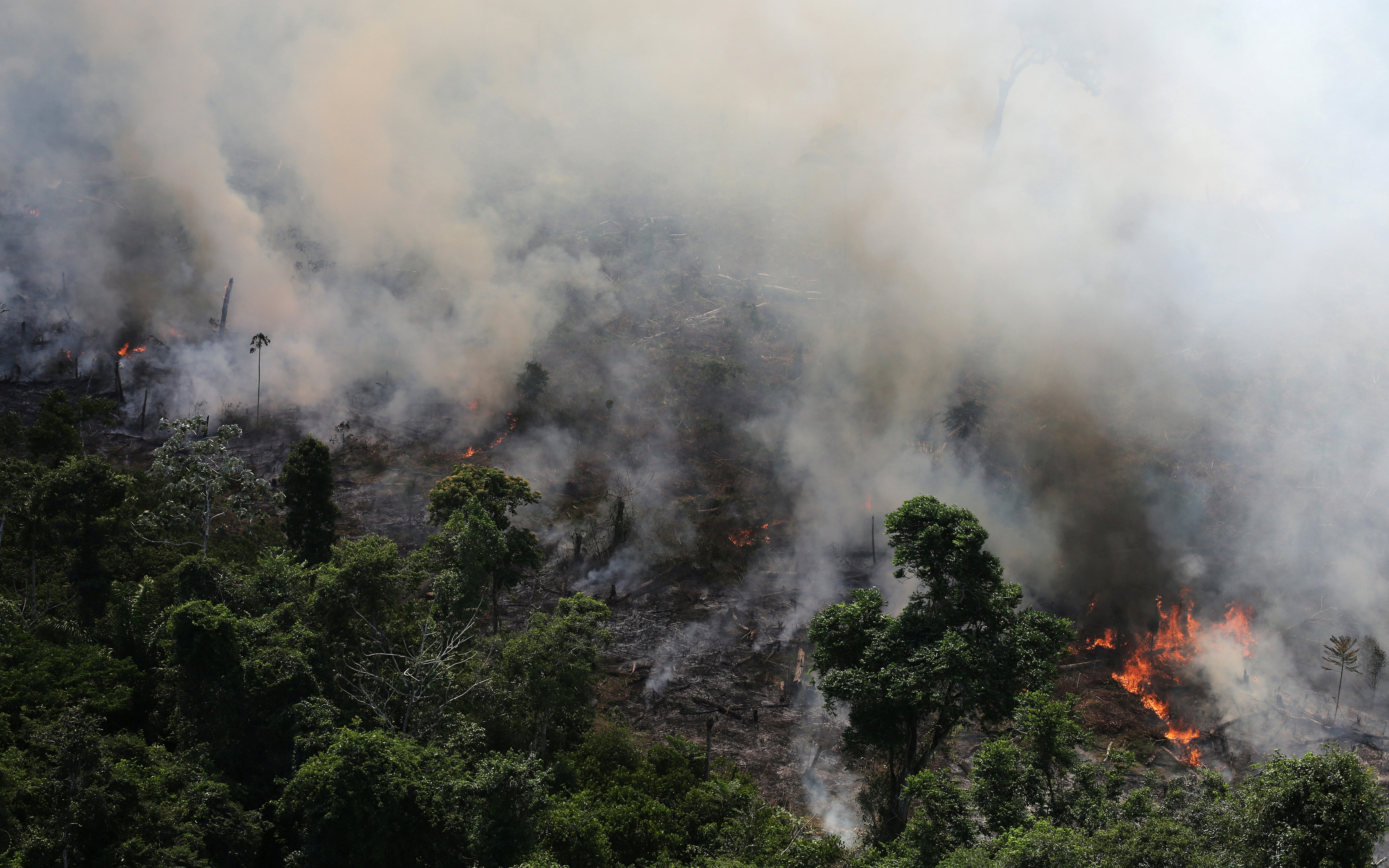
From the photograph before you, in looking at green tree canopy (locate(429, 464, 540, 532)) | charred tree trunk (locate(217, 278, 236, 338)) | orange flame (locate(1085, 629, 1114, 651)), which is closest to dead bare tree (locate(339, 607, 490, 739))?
green tree canopy (locate(429, 464, 540, 532))

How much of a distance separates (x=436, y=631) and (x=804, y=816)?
58.3 ft

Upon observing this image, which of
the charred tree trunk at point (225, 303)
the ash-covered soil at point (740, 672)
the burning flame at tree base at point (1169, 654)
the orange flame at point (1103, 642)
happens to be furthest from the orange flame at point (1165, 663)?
the charred tree trunk at point (225, 303)

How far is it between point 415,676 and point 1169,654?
38314 millimetres

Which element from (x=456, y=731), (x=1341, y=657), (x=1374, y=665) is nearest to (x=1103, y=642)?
(x=1341, y=657)

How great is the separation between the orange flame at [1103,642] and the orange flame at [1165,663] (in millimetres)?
1087

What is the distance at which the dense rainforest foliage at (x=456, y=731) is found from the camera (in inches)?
845

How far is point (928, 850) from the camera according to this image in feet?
72.6

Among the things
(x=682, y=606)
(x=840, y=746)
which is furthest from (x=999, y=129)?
(x=840, y=746)

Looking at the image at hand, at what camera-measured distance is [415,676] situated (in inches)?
1261

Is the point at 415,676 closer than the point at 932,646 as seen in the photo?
No

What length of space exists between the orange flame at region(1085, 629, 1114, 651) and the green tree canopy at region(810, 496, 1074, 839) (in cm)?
1830

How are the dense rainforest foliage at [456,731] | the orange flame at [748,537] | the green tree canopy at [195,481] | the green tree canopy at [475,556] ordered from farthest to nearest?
the orange flame at [748,537], the green tree canopy at [195,481], the green tree canopy at [475,556], the dense rainforest foliage at [456,731]

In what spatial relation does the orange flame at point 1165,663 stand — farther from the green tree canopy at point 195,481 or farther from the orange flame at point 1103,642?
the green tree canopy at point 195,481

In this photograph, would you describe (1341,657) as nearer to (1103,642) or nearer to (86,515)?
(1103,642)
